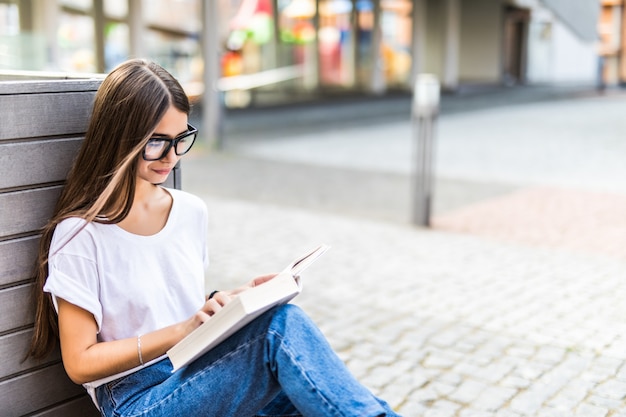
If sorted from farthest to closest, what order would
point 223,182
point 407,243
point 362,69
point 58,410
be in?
point 362,69
point 223,182
point 407,243
point 58,410

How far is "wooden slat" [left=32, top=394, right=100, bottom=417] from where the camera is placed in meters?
2.42

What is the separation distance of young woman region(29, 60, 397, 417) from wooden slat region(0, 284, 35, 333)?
45 millimetres

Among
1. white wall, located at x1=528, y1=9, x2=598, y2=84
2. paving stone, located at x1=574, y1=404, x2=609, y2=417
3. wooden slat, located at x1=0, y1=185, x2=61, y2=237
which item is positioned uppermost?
white wall, located at x1=528, y1=9, x2=598, y2=84

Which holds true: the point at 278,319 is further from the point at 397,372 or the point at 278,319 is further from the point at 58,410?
the point at 397,372

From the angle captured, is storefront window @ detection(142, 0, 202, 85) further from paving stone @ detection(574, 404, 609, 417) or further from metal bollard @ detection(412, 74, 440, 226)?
paving stone @ detection(574, 404, 609, 417)

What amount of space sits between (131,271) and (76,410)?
2.00ft

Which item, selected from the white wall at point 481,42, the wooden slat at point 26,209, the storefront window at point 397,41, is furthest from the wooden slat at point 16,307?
the white wall at point 481,42

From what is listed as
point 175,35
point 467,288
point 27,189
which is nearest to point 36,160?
point 27,189

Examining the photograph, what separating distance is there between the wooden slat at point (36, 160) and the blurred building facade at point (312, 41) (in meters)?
9.30

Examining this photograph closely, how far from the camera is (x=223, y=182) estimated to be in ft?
30.8

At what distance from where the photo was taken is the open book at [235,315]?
1934 millimetres

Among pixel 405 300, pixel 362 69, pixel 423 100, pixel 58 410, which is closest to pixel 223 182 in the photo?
pixel 423 100

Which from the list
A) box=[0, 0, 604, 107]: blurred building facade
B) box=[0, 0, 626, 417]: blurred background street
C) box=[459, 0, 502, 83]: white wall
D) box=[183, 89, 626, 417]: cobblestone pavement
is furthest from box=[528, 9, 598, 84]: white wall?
box=[183, 89, 626, 417]: cobblestone pavement

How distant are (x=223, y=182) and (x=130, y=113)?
7340 mm
